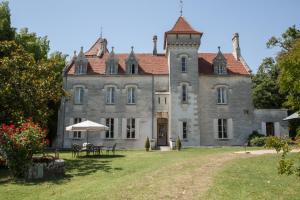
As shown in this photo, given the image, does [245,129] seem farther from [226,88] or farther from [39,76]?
[39,76]

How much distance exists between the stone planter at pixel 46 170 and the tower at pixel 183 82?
58.1 feet

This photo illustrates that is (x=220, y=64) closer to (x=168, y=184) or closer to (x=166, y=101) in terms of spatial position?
(x=166, y=101)

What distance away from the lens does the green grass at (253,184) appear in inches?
389

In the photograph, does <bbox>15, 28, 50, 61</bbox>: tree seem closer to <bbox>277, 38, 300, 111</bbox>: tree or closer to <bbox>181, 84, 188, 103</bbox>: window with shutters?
<bbox>181, 84, 188, 103</bbox>: window with shutters

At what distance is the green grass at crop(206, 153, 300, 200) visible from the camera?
9877 millimetres

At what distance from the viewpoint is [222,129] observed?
3234 centimetres

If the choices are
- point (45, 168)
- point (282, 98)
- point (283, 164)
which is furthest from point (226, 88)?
point (283, 164)

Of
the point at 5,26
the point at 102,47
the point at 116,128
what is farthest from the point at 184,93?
the point at 5,26

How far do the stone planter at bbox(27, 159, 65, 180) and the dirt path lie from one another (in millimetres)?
4190

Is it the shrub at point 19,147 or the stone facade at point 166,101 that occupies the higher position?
the stone facade at point 166,101

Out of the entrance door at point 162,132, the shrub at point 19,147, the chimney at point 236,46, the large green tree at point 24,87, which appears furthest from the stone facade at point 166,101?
the shrub at point 19,147

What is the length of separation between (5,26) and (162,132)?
17765 mm

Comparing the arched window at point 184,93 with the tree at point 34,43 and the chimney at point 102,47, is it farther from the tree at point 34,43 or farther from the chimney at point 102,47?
Answer: the tree at point 34,43

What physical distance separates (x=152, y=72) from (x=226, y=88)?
764 cm
